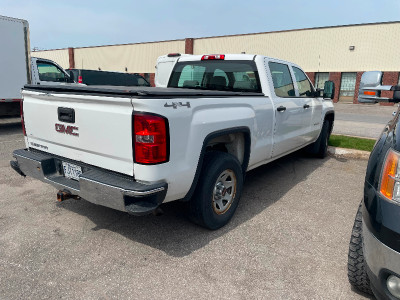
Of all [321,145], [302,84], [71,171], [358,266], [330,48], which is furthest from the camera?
[330,48]

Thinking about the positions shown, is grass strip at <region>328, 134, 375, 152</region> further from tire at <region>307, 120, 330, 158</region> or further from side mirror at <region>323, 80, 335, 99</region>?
side mirror at <region>323, 80, 335, 99</region>

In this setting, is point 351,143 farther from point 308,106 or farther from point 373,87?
point 373,87

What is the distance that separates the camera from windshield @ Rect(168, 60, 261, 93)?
422 cm

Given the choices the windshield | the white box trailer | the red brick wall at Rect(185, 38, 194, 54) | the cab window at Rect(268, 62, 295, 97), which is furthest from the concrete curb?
the red brick wall at Rect(185, 38, 194, 54)

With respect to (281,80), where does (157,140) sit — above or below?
below

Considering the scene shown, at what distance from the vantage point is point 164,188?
252 centimetres

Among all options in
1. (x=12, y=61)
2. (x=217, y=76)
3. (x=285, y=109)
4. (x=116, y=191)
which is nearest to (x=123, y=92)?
(x=116, y=191)

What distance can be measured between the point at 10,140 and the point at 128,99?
672 centimetres

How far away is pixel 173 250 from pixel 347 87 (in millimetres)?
29091

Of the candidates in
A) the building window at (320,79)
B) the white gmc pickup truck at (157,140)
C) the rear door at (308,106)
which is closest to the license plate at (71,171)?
the white gmc pickup truck at (157,140)

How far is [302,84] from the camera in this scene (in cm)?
529

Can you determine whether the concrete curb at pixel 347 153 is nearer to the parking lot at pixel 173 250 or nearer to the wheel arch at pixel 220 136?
the parking lot at pixel 173 250

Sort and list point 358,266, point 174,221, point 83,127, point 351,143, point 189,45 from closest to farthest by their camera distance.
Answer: point 358,266 → point 83,127 → point 174,221 → point 351,143 → point 189,45

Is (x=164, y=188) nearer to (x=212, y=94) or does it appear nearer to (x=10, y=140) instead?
(x=212, y=94)
